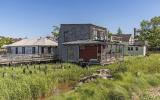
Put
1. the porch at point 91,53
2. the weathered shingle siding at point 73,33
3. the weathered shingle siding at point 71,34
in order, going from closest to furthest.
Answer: the porch at point 91,53
the weathered shingle siding at point 73,33
the weathered shingle siding at point 71,34

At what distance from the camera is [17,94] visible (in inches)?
757

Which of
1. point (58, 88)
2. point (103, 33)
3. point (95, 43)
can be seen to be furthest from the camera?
point (103, 33)

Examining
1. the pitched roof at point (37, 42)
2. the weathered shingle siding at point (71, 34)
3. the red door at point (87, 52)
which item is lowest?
the red door at point (87, 52)

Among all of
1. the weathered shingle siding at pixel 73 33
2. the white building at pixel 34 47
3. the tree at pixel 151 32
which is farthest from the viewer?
the tree at pixel 151 32

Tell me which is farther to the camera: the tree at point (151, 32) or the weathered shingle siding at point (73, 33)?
the tree at point (151, 32)

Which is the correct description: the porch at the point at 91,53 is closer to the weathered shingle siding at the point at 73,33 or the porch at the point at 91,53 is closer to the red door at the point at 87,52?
the red door at the point at 87,52

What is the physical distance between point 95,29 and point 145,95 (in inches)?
1288

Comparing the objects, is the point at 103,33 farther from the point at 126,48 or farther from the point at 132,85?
the point at 132,85

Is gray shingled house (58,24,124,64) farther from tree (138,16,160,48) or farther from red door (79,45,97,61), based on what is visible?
tree (138,16,160,48)

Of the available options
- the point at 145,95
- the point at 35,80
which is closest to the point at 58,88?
the point at 35,80

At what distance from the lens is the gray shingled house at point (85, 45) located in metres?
44.8

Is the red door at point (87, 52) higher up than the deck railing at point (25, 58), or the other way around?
the red door at point (87, 52)

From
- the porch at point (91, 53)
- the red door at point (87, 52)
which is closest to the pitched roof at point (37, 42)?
the porch at point (91, 53)

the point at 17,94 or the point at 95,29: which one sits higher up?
the point at 95,29
